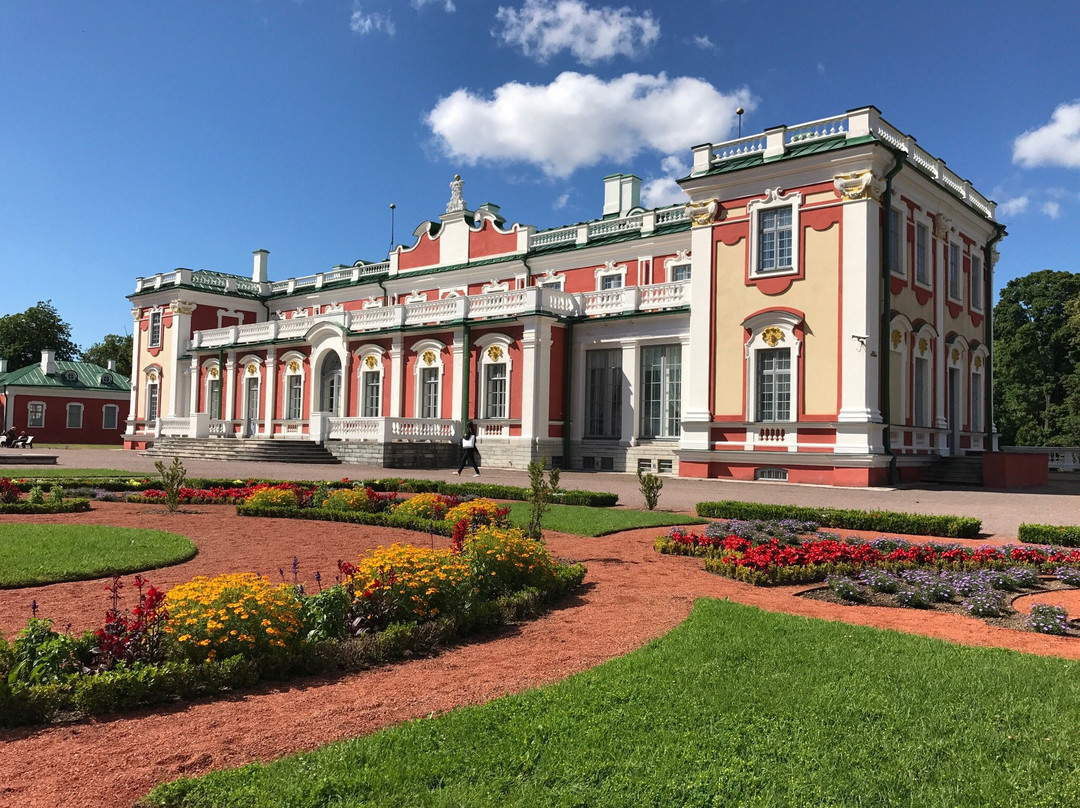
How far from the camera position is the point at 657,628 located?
649cm

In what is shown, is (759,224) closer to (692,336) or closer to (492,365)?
(692,336)

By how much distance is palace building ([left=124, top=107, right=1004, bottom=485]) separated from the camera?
21547mm

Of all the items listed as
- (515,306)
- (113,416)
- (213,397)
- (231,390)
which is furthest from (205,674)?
(113,416)

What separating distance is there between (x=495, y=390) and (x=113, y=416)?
36749 millimetres

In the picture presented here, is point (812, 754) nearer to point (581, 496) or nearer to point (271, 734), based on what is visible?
point (271, 734)

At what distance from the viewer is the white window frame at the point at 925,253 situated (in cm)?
2400

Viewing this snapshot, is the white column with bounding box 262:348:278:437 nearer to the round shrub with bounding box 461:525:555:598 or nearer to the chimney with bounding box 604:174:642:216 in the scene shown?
the chimney with bounding box 604:174:642:216

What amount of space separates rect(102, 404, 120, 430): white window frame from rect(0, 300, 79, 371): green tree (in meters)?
14.6

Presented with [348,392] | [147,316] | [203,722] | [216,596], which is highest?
[147,316]

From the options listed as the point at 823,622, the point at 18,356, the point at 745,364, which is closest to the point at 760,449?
the point at 745,364

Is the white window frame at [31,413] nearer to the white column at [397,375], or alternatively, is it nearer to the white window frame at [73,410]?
the white window frame at [73,410]

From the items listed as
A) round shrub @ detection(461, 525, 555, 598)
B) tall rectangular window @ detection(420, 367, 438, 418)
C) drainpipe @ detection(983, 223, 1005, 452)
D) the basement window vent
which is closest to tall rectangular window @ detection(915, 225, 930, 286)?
drainpipe @ detection(983, 223, 1005, 452)

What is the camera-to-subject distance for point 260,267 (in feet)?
147

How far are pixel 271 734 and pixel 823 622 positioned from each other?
4290mm
